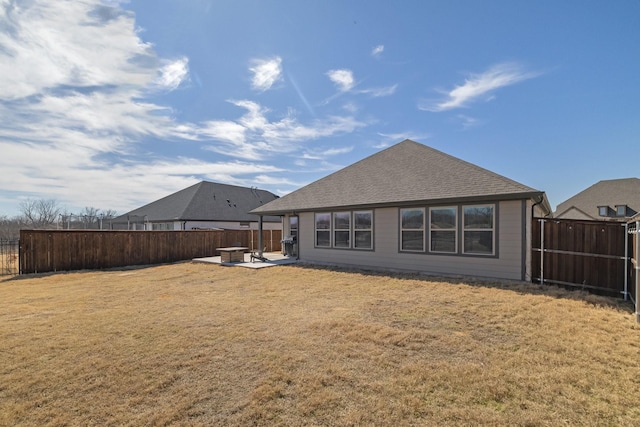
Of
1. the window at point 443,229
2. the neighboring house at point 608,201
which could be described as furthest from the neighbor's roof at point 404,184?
the neighboring house at point 608,201

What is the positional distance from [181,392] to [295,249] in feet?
39.5

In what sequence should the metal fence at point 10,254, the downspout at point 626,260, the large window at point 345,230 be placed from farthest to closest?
1. the metal fence at point 10,254
2. the large window at point 345,230
3. the downspout at point 626,260

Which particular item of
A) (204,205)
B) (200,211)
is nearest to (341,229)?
(200,211)

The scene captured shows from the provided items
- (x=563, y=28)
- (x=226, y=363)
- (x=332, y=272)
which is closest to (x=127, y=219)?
(x=332, y=272)

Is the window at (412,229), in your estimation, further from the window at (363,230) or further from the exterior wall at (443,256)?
the window at (363,230)

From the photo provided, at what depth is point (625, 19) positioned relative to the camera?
7.09 m

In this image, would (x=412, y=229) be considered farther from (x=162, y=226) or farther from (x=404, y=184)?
(x=162, y=226)

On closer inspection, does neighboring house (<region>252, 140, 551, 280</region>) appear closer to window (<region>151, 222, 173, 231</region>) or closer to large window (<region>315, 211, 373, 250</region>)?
→ large window (<region>315, 211, 373, 250</region>)

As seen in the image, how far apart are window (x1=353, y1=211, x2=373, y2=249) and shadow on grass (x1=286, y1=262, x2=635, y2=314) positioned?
51.0 inches

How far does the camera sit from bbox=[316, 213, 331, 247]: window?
12.6 metres

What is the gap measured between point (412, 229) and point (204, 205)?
60.7 feet

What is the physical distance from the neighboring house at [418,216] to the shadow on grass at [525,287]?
1.44ft

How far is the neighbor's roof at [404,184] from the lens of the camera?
347 inches

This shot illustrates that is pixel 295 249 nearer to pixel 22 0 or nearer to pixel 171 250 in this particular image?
pixel 171 250
